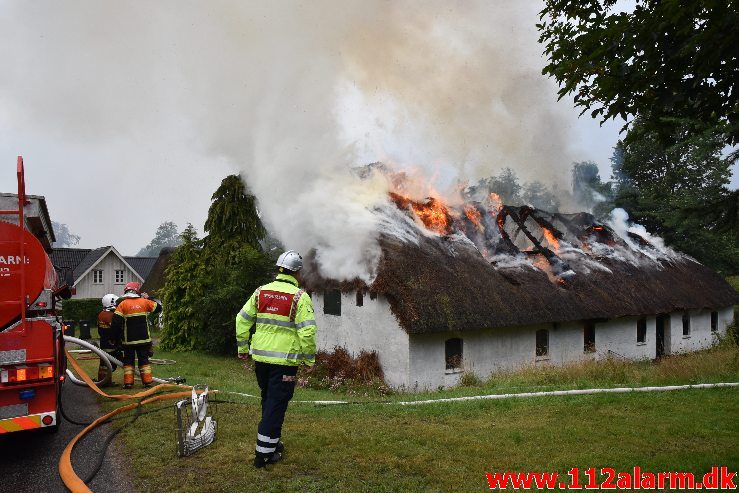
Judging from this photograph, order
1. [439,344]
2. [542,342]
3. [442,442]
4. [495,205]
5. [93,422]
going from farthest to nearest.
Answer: [495,205], [542,342], [439,344], [93,422], [442,442]

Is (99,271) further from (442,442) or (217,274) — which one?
(442,442)

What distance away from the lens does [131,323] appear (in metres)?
9.19

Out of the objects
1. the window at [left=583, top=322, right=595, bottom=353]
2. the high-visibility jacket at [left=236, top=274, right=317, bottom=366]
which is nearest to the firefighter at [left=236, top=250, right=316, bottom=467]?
the high-visibility jacket at [left=236, top=274, right=317, bottom=366]

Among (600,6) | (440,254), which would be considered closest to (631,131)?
(600,6)

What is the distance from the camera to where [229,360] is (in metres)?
17.6

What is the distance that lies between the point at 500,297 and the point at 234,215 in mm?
10681

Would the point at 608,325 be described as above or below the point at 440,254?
below

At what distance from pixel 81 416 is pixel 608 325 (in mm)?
17346

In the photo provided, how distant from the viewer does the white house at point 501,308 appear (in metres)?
13.9

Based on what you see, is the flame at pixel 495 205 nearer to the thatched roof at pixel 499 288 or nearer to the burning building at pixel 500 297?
the burning building at pixel 500 297

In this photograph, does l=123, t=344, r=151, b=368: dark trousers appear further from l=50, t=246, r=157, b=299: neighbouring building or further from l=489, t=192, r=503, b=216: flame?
l=50, t=246, r=157, b=299: neighbouring building

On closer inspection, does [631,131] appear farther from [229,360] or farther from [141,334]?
[229,360]

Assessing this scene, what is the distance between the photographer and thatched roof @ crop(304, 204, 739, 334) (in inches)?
550

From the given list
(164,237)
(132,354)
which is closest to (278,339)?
(132,354)
